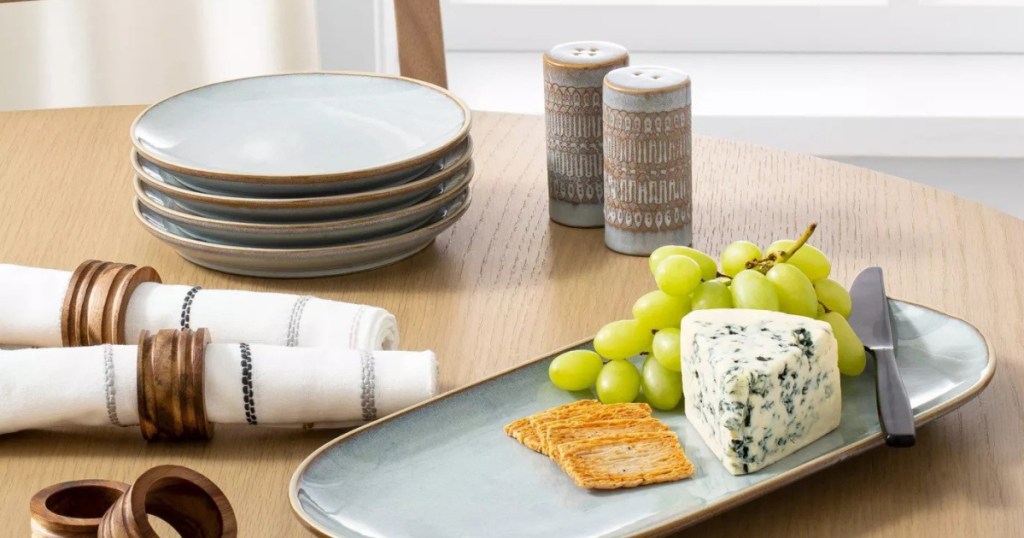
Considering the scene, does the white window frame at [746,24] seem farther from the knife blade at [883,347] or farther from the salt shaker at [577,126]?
the knife blade at [883,347]

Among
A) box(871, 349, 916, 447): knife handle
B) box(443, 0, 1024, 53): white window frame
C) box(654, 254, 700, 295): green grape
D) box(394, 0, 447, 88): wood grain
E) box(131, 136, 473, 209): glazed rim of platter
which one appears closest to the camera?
box(871, 349, 916, 447): knife handle

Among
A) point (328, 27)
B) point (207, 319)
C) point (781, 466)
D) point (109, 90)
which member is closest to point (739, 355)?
point (781, 466)

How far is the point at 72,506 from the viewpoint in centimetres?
68

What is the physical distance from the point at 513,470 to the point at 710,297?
0.18 meters

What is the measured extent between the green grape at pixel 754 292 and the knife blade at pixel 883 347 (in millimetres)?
76

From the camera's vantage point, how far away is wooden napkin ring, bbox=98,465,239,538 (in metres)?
0.62

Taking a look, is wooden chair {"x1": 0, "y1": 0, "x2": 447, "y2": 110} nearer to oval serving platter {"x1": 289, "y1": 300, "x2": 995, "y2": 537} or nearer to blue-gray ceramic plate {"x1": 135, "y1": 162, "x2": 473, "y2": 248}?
blue-gray ceramic plate {"x1": 135, "y1": 162, "x2": 473, "y2": 248}

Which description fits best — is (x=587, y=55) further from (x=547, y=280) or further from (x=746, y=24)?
(x=746, y=24)

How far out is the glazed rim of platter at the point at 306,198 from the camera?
101 cm

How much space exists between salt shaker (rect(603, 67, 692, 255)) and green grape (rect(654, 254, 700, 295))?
8.6 inches

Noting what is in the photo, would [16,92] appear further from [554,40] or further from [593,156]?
[593,156]

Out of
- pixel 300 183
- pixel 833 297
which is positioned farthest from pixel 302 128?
pixel 833 297

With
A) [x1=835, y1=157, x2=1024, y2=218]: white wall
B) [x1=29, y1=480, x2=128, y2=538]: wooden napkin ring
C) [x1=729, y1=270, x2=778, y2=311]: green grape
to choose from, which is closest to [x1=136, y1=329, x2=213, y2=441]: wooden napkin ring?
[x1=29, y1=480, x2=128, y2=538]: wooden napkin ring

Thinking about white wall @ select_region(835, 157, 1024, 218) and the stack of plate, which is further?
white wall @ select_region(835, 157, 1024, 218)
